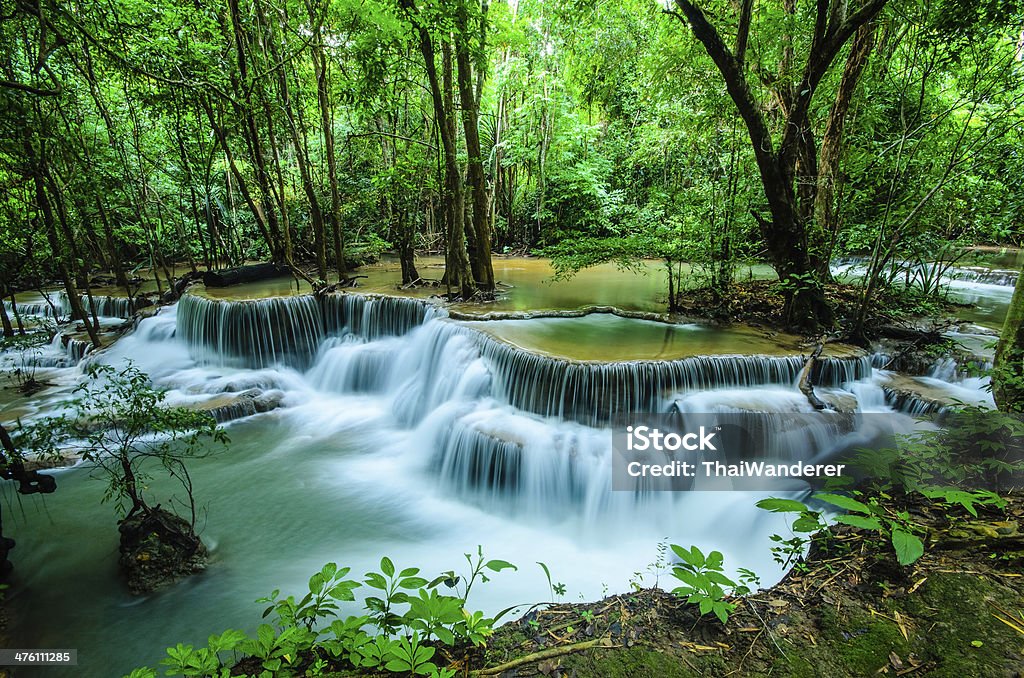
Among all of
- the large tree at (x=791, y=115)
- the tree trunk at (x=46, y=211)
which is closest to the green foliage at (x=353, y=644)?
the large tree at (x=791, y=115)

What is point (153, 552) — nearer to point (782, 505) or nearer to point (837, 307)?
point (782, 505)

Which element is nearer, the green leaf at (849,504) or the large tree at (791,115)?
the green leaf at (849,504)

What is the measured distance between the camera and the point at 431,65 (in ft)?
26.7

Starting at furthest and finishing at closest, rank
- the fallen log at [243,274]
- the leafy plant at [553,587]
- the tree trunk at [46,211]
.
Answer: the fallen log at [243,274]
the tree trunk at [46,211]
the leafy plant at [553,587]

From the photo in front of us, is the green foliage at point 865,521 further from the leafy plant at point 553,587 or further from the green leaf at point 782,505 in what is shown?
the leafy plant at point 553,587

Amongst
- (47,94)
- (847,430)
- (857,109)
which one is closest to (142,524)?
(47,94)

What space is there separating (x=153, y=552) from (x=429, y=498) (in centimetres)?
287

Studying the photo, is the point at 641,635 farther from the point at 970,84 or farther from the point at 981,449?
the point at 970,84

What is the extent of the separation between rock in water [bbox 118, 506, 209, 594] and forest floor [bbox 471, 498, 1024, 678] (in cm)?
392

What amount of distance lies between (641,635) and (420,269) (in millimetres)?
13525

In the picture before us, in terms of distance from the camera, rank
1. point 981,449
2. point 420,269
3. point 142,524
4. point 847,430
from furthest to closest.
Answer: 1. point 420,269
2. point 847,430
3. point 142,524
4. point 981,449

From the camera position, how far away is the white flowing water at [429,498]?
4184 mm

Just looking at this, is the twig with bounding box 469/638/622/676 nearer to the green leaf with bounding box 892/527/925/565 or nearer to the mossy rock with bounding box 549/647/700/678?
the mossy rock with bounding box 549/647/700/678

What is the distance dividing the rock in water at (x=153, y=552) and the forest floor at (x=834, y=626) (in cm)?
392
